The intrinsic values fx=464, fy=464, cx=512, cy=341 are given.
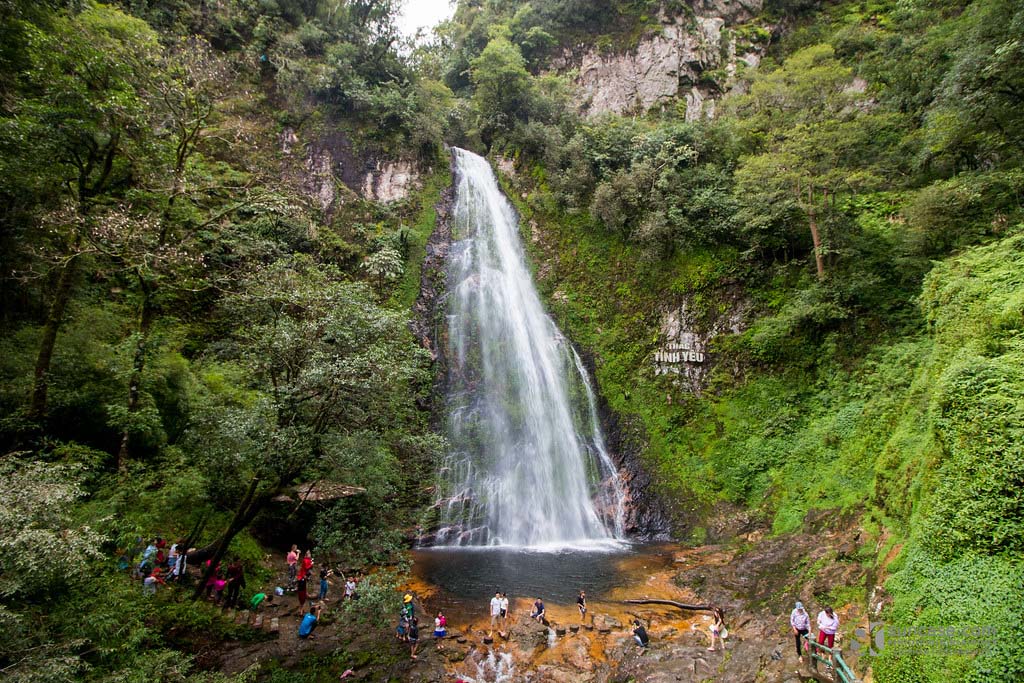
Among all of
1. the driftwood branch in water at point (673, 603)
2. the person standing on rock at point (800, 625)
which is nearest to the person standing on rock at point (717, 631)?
the driftwood branch in water at point (673, 603)

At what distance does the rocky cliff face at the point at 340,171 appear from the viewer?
838 inches

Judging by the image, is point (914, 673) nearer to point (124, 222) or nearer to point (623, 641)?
point (623, 641)

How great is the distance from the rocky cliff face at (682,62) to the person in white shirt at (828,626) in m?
26.8

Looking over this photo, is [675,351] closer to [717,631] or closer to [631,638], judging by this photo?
[717,631]

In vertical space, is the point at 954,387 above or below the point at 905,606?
above

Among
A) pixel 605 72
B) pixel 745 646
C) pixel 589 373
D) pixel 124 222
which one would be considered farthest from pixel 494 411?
pixel 605 72

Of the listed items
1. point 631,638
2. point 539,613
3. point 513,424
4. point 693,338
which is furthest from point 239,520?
point 693,338

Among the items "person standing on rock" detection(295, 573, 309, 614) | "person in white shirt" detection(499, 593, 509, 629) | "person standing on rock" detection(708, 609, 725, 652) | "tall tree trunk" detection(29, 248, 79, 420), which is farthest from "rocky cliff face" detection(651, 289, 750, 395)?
"tall tree trunk" detection(29, 248, 79, 420)

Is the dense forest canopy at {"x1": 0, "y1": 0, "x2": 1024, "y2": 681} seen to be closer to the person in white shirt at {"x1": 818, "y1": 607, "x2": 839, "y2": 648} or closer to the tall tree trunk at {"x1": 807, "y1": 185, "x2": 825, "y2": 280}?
the tall tree trunk at {"x1": 807, "y1": 185, "x2": 825, "y2": 280}

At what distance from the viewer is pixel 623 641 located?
9.05m

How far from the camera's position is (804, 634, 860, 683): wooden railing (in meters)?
5.87

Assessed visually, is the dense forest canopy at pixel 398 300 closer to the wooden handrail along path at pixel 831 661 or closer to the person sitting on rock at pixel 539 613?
the wooden handrail along path at pixel 831 661

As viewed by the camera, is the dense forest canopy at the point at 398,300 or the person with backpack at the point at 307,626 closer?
the dense forest canopy at the point at 398,300

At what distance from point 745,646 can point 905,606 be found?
2.95 m
